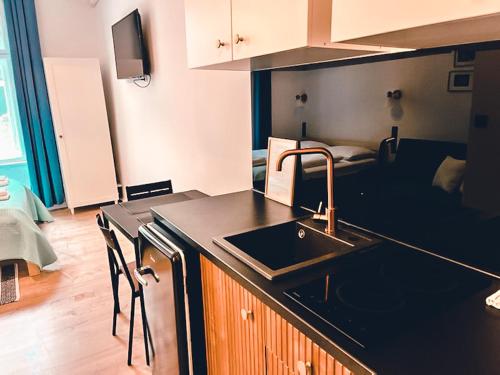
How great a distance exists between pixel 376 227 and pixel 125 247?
292 centimetres

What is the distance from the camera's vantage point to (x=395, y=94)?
1343mm

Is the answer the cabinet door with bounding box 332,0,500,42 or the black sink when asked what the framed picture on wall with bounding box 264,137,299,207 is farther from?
the cabinet door with bounding box 332,0,500,42

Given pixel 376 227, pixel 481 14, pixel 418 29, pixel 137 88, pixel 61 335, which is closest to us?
pixel 481 14

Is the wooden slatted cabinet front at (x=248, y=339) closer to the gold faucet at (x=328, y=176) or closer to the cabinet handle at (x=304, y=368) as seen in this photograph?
the cabinet handle at (x=304, y=368)

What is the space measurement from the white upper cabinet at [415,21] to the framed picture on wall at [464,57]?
0.15ft

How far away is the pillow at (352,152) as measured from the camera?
1.48 metres

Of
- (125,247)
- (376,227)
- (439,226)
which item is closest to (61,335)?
(125,247)

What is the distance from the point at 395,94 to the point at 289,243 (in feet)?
2.34

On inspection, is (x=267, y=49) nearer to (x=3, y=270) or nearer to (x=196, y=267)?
(x=196, y=267)

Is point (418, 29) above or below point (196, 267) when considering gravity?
above

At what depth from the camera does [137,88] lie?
3.95m

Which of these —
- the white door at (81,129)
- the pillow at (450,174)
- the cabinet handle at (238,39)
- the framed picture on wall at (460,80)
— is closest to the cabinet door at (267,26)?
the cabinet handle at (238,39)

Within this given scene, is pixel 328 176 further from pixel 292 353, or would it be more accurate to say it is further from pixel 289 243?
pixel 292 353

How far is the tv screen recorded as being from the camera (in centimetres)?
342
